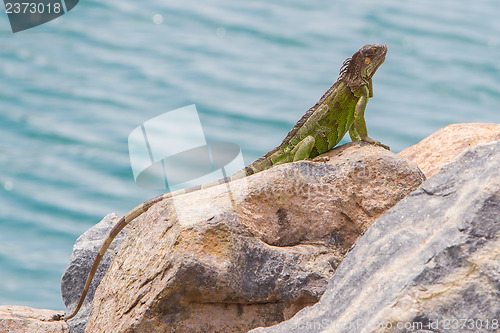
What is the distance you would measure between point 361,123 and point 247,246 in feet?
4.98

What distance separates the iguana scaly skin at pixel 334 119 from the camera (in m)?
4.29

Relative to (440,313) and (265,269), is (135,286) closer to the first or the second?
(265,269)

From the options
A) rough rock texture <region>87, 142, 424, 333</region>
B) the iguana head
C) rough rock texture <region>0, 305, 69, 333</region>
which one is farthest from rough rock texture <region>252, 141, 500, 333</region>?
rough rock texture <region>0, 305, 69, 333</region>

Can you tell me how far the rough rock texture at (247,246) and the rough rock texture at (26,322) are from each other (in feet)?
2.74

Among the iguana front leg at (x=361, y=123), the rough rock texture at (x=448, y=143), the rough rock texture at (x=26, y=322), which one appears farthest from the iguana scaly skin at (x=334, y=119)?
the rough rock texture at (x=448, y=143)

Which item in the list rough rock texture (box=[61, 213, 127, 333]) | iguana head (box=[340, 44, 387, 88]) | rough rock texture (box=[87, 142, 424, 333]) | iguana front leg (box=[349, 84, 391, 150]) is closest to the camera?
rough rock texture (box=[87, 142, 424, 333])

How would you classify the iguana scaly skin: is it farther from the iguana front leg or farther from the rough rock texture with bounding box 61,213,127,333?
the rough rock texture with bounding box 61,213,127,333

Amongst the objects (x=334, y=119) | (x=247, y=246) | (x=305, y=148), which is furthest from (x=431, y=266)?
(x=334, y=119)

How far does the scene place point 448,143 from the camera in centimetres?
525

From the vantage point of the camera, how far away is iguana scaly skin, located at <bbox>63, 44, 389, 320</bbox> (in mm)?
4293

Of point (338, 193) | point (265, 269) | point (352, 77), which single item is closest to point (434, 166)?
point (352, 77)

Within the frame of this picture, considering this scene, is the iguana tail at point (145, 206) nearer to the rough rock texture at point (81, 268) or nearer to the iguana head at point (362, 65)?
the rough rock texture at point (81, 268)

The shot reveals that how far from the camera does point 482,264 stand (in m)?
2.28

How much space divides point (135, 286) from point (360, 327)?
146cm
